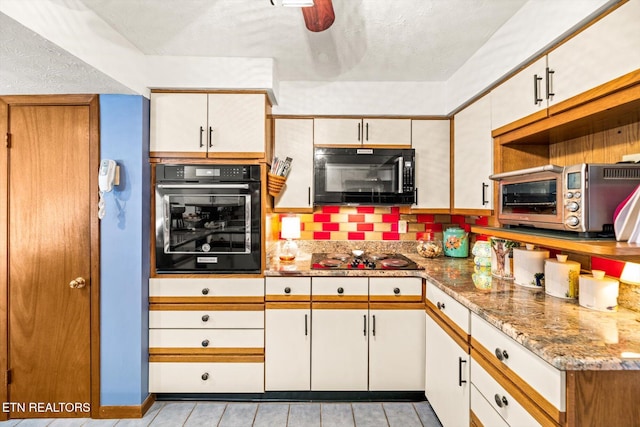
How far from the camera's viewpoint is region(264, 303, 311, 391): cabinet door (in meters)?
2.13

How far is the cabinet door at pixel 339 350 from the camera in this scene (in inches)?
84.0

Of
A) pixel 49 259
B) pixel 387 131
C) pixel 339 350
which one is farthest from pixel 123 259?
pixel 387 131

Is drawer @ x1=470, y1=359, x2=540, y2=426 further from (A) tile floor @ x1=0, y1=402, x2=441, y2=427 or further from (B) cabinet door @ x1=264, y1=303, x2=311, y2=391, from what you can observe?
(B) cabinet door @ x1=264, y1=303, x2=311, y2=391

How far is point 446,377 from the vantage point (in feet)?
5.74

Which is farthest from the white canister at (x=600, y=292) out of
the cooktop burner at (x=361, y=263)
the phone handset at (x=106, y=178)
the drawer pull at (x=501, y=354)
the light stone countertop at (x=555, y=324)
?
the phone handset at (x=106, y=178)

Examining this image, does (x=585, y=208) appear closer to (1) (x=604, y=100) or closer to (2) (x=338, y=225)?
(1) (x=604, y=100)

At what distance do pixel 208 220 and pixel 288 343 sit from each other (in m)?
1.04

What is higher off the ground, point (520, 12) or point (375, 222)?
point (520, 12)

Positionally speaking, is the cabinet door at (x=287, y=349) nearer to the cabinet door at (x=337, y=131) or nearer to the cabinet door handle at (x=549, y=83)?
the cabinet door at (x=337, y=131)

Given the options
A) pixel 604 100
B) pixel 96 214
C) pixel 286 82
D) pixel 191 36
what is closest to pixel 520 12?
pixel 604 100

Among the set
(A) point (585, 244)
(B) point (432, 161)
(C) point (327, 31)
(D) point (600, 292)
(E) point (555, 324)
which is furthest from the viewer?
(B) point (432, 161)

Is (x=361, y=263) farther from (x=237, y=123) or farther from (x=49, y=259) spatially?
(x=49, y=259)

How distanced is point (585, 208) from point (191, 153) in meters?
2.21

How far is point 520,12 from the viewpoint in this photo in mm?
1618
